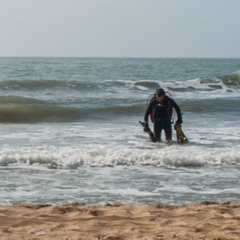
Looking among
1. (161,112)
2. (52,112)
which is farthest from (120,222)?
(52,112)

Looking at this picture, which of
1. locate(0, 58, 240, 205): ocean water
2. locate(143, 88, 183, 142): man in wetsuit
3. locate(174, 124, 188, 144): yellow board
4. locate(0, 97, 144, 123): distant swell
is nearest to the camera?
locate(0, 58, 240, 205): ocean water

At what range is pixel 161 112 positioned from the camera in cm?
1188

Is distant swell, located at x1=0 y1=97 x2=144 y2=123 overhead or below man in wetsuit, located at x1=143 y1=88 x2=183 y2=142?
below

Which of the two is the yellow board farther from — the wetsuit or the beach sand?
the beach sand

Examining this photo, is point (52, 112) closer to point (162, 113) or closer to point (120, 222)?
point (162, 113)

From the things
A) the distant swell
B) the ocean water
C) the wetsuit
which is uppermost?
the wetsuit

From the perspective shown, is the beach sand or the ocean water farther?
the ocean water

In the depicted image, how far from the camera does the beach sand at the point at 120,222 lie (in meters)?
5.07

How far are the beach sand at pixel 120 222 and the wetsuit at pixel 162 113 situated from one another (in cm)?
530

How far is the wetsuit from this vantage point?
11750 millimetres

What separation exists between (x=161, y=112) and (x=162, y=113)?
0.03m

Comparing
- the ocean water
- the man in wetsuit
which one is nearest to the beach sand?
the ocean water

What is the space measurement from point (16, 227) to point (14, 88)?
2484 centimetres

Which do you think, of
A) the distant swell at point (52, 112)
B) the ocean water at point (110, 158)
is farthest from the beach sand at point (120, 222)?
the distant swell at point (52, 112)
